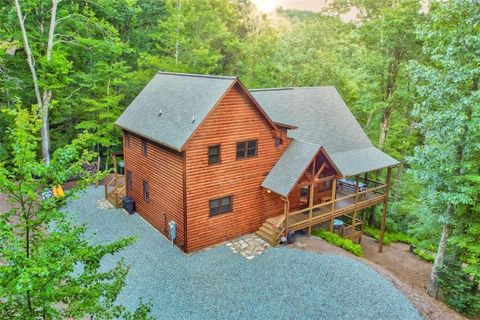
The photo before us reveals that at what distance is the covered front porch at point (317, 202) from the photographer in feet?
50.6

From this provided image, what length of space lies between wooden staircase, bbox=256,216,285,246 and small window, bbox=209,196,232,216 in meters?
1.87

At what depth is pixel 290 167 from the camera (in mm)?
15719

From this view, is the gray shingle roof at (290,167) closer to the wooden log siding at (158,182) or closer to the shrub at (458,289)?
the wooden log siding at (158,182)

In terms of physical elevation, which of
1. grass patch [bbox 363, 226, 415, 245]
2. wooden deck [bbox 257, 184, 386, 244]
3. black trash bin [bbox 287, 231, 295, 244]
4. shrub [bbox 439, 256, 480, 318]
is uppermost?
wooden deck [bbox 257, 184, 386, 244]

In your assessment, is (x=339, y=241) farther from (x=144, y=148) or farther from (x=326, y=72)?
(x=326, y=72)

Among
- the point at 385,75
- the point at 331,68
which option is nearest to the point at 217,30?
the point at 331,68

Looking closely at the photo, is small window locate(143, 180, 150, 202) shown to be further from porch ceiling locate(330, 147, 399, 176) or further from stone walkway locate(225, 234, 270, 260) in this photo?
porch ceiling locate(330, 147, 399, 176)

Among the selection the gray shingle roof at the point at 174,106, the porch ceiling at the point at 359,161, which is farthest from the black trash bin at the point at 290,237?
the gray shingle roof at the point at 174,106

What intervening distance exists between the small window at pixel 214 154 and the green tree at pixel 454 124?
829 cm

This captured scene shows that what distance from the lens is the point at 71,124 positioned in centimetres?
2742

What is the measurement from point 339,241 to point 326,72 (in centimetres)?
1592

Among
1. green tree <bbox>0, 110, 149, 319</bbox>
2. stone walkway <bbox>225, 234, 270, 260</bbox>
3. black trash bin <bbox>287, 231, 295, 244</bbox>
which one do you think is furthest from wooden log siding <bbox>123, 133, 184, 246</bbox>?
A: green tree <bbox>0, 110, 149, 319</bbox>

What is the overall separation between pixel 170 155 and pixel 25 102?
52.1ft

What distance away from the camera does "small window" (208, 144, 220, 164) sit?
1455 centimetres
